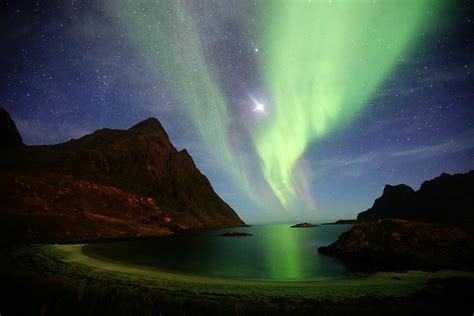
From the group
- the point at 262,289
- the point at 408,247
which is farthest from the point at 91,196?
the point at 408,247

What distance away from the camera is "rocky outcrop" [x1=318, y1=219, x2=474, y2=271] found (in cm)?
3238

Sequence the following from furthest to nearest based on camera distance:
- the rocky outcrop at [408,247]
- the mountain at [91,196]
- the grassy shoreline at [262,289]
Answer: the mountain at [91,196] < the rocky outcrop at [408,247] < the grassy shoreline at [262,289]

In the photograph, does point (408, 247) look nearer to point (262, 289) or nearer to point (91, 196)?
point (262, 289)

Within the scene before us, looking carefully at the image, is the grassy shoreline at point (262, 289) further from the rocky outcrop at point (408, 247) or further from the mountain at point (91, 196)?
the mountain at point (91, 196)

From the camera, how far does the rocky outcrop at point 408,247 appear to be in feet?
106

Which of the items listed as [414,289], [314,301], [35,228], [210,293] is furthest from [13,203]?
[414,289]

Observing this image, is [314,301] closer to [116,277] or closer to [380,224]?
[116,277]

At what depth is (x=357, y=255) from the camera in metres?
38.9

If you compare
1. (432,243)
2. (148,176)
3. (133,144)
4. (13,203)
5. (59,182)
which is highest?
(133,144)

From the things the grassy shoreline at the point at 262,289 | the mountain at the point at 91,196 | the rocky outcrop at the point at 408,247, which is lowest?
the grassy shoreline at the point at 262,289

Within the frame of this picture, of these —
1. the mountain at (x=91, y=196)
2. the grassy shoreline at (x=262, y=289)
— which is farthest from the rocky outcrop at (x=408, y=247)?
the mountain at (x=91, y=196)

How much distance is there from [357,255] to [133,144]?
169 m

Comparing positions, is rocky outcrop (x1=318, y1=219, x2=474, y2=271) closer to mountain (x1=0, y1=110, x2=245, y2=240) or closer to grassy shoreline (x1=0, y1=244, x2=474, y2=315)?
grassy shoreline (x1=0, y1=244, x2=474, y2=315)

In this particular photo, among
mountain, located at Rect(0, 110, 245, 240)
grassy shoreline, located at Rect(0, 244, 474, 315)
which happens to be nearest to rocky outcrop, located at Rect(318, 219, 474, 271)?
grassy shoreline, located at Rect(0, 244, 474, 315)
